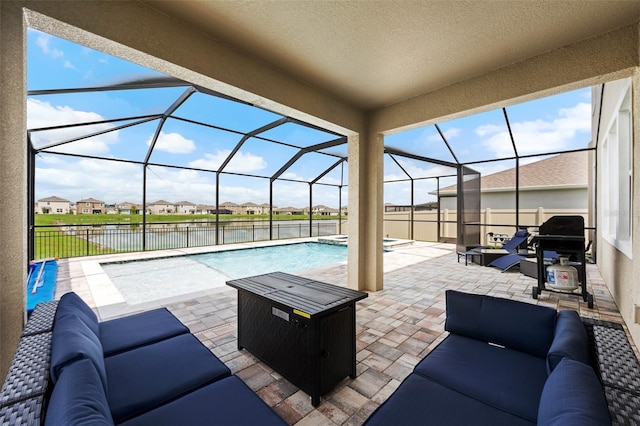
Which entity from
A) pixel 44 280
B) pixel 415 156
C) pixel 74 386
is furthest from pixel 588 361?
pixel 415 156

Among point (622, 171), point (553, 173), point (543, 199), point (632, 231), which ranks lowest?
point (632, 231)

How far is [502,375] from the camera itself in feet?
4.91

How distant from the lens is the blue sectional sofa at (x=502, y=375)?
0.93 metres

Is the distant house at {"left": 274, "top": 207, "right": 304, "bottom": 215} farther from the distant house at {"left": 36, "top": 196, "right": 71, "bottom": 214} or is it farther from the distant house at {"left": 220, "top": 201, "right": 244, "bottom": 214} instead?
the distant house at {"left": 36, "top": 196, "right": 71, "bottom": 214}

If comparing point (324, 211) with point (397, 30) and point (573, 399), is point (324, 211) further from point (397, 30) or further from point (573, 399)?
point (573, 399)

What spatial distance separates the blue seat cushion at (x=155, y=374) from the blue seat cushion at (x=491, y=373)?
1.26 meters

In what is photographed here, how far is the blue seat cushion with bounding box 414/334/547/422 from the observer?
129cm

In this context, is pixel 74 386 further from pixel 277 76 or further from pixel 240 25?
pixel 277 76

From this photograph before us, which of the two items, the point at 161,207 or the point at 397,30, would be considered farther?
the point at 161,207

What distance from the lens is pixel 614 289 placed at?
12.5ft

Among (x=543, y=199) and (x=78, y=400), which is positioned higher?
(x=543, y=199)

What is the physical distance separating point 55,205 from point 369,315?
30.1 feet

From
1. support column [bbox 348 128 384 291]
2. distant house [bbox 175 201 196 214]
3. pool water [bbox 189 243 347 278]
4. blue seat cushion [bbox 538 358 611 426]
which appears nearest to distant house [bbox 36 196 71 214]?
distant house [bbox 175 201 196 214]

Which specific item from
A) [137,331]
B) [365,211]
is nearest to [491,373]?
[137,331]
